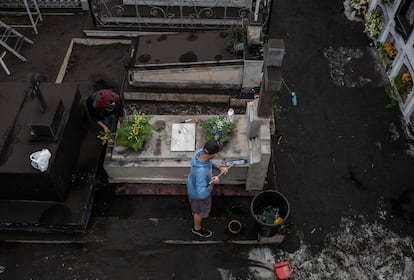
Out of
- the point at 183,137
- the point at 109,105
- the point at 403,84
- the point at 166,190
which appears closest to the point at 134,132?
the point at 109,105

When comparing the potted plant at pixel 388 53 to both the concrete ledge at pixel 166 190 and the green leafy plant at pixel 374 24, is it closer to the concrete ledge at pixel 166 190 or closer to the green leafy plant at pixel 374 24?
the green leafy plant at pixel 374 24

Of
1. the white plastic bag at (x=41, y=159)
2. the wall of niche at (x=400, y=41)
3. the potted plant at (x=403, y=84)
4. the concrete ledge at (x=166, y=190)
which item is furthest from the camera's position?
the potted plant at (x=403, y=84)

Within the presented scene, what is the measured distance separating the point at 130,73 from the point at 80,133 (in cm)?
209

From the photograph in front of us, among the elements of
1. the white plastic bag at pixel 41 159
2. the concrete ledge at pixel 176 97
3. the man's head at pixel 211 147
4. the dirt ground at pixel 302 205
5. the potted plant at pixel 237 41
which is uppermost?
the man's head at pixel 211 147

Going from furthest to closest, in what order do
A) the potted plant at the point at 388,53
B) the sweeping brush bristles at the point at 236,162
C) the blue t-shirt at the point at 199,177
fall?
the potted plant at the point at 388,53 < the sweeping brush bristles at the point at 236,162 < the blue t-shirt at the point at 199,177

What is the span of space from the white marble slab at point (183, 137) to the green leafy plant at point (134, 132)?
1.73 feet

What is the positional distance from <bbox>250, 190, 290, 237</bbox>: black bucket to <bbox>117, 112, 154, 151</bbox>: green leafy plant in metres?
2.69

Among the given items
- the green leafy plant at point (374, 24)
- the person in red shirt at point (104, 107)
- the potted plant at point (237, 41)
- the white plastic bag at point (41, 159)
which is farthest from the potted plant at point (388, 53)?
the white plastic bag at point (41, 159)

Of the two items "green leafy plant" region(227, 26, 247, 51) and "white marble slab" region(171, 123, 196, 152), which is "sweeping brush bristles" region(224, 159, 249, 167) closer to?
"white marble slab" region(171, 123, 196, 152)

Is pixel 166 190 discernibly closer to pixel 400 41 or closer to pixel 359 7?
pixel 400 41

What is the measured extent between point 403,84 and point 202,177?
21.2 ft

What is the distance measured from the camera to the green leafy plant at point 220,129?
8344 millimetres

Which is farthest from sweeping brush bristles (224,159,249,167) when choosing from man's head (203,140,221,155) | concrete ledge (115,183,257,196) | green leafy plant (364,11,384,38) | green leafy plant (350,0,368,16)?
green leafy plant (350,0,368,16)

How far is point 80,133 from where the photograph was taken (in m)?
8.92
